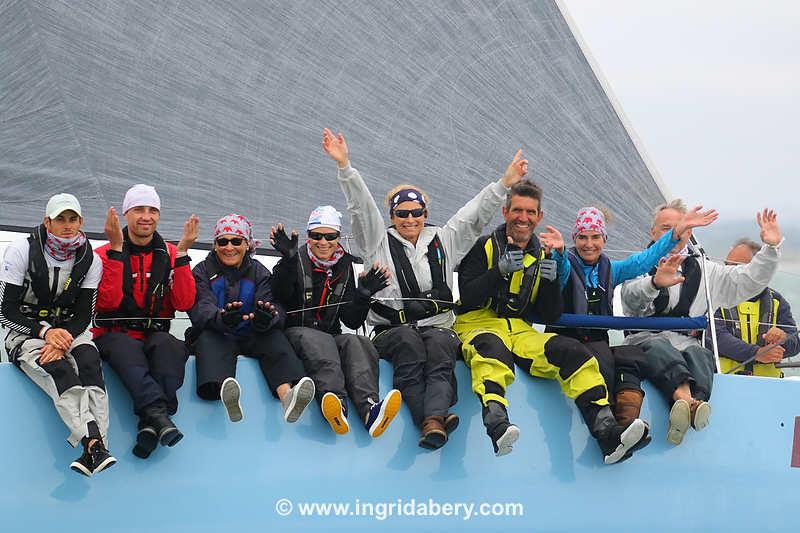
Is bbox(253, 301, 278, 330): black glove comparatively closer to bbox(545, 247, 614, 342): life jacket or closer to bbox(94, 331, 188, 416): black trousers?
bbox(94, 331, 188, 416): black trousers

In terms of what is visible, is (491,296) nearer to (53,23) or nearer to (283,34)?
(283,34)

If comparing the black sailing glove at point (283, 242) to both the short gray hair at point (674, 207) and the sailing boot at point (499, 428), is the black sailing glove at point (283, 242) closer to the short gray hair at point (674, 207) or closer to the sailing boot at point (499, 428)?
the sailing boot at point (499, 428)

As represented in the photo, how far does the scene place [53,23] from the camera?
455cm

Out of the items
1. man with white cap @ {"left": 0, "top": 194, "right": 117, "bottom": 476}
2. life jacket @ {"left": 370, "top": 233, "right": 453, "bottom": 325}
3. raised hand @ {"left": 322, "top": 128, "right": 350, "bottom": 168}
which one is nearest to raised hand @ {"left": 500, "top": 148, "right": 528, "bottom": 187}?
life jacket @ {"left": 370, "top": 233, "right": 453, "bottom": 325}

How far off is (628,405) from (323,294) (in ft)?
3.24

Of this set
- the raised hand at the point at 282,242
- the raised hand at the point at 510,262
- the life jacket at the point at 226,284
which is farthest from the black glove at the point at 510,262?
the life jacket at the point at 226,284

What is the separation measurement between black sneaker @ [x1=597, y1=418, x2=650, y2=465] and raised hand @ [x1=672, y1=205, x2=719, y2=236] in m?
0.77

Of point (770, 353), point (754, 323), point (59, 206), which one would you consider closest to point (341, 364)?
point (59, 206)

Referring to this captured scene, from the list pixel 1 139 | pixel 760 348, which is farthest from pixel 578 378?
pixel 1 139

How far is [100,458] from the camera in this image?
10.3 ft

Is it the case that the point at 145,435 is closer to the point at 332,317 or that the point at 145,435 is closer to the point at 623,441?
the point at 332,317

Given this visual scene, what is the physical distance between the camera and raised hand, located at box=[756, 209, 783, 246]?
4.18 meters

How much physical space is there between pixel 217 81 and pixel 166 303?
4.61ft

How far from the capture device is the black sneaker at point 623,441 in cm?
357
